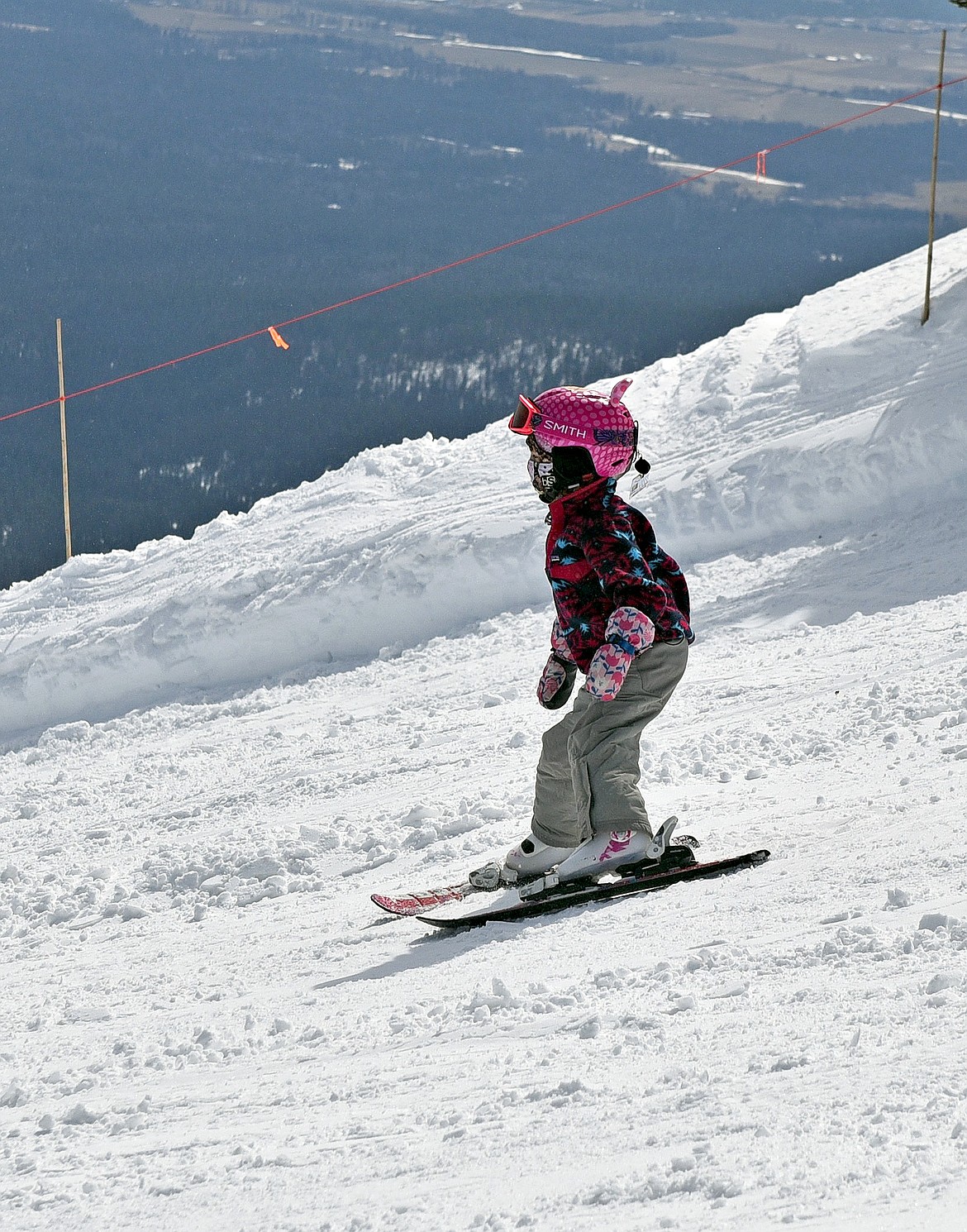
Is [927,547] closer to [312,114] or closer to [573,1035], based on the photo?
[573,1035]

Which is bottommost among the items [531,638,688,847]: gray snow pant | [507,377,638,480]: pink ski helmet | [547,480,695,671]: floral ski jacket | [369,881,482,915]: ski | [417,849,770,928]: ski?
[369,881,482,915]: ski

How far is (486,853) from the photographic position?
15.7ft

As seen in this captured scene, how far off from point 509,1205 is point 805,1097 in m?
0.57

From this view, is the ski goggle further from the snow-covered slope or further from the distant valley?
the distant valley

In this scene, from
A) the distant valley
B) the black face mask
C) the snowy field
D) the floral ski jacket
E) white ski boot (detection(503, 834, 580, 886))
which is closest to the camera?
the snowy field

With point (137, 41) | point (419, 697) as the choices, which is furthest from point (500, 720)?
point (137, 41)

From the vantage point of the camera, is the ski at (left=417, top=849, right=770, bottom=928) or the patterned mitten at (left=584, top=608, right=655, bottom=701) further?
the ski at (left=417, top=849, right=770, bottom=928)

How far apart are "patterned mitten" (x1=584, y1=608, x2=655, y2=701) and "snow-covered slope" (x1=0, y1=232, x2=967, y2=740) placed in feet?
18.0

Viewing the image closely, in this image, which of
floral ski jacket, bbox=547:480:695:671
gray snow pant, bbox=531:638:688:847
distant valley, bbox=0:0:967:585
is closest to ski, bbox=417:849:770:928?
gray snow pant, bbox=531:638:688:847

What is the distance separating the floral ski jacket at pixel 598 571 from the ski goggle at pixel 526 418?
0.24 metres

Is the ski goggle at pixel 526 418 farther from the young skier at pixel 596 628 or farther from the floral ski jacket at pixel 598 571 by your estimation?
the floral ski jacket at pixel 598 571

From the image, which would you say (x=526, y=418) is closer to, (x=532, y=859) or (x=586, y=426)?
(x=586, y=426)

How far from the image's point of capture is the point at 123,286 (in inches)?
3059

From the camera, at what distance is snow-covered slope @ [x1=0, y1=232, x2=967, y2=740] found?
9.27 metres
